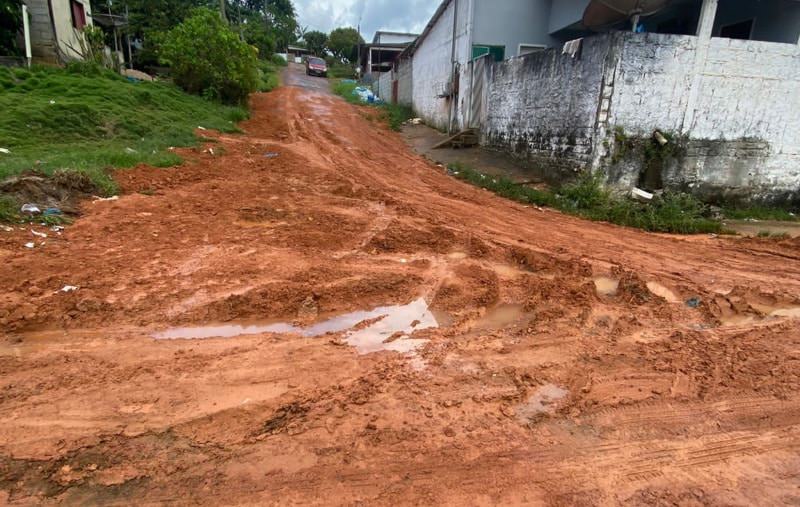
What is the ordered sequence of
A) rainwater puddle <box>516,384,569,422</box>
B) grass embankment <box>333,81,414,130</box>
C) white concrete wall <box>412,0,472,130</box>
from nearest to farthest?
rainwater puddle <box>516,384,569,422</box> < white concrete wall <box>412,0,472,130</box> < grass embankment <box>333,81,414,130</box>

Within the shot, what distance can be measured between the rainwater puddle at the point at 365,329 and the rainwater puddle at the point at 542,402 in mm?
978

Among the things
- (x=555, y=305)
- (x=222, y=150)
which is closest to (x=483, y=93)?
(x=222, y=150)

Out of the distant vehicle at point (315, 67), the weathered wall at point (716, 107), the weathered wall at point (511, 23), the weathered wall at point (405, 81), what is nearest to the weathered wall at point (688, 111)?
the weathered wall at point (716, 107)

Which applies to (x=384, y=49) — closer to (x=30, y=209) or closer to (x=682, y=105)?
(x=682, y=105)

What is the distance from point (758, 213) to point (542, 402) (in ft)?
27.9

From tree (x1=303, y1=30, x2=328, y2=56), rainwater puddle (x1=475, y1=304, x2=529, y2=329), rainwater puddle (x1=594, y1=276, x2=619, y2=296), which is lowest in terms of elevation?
rainwater puddle (x1=475, y1=304, x2=529, y2=329)

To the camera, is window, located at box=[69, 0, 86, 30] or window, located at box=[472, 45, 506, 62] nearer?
window, located at box=[472, 45, 506, 62]

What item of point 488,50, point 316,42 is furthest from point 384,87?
point 316,42

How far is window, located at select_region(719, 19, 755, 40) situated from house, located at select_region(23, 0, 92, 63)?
65.2ft

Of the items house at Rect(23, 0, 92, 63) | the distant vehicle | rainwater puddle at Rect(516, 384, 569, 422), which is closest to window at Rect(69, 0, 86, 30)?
house at Rect(23, 0, 92, 63)

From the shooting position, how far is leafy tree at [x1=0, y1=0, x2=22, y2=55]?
45.5 ft

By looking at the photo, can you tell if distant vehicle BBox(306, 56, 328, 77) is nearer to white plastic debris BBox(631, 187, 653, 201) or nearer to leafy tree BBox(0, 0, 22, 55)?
leafy tree BBox(0, 0, 22, 55)

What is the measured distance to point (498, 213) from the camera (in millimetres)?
7594

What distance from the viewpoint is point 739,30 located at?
1053cm
